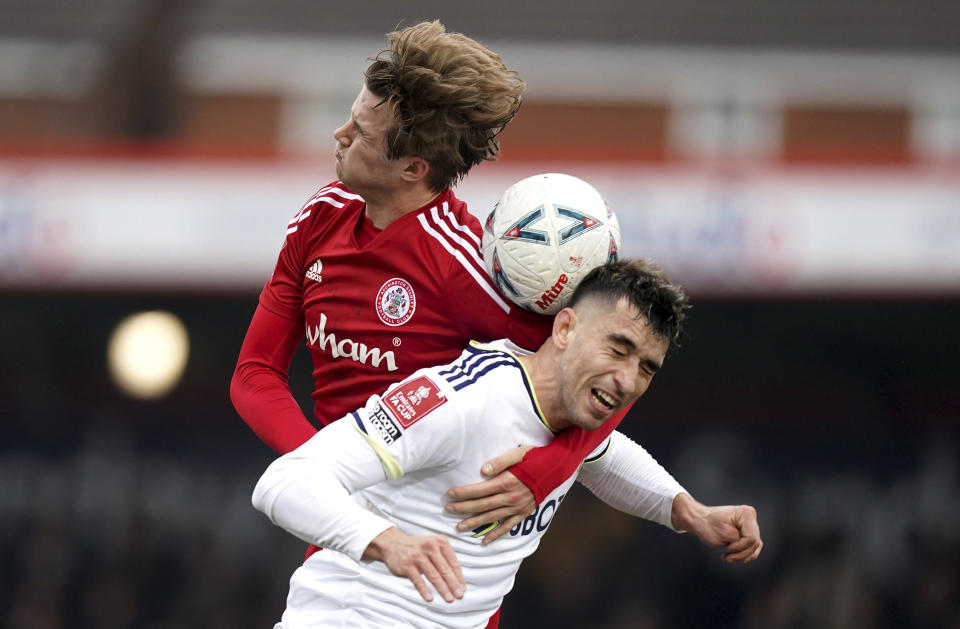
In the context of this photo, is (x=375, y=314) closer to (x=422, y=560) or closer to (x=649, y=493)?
(x=422, y=560)

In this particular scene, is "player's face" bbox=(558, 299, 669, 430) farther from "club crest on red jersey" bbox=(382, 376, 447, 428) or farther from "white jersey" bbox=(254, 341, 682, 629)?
"club crest on red jersey" bbox=(382, 376, 447, 428)

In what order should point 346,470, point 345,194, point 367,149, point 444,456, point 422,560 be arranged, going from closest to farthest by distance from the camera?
point 422,560 < point 346,470 < point 444,456 < point 367,149 < point 345,194

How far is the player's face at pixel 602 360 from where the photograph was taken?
280 centimetres

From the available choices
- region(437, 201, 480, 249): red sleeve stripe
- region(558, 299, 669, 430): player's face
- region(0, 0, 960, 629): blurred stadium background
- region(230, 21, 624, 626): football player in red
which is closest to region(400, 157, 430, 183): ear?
region(230, 21, 624, 626): football player in red

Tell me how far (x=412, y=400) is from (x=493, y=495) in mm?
303

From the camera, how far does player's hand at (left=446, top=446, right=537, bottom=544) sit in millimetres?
2824

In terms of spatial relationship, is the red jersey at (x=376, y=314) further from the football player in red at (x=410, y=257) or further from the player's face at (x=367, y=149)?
the player's face at (x=367, y=149)

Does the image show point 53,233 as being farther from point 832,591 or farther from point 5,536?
point 832,591

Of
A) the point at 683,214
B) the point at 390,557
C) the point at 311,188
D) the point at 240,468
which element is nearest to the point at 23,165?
the point at 311,188

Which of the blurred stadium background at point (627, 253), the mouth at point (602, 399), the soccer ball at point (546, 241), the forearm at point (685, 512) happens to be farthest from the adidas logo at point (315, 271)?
the blurred stadium background at point (627, 253)

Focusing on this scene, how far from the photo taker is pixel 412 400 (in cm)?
271

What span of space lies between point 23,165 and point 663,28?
268 inches

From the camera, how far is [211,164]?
24.4ft

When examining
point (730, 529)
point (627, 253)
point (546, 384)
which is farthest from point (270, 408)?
point (627, 253)
